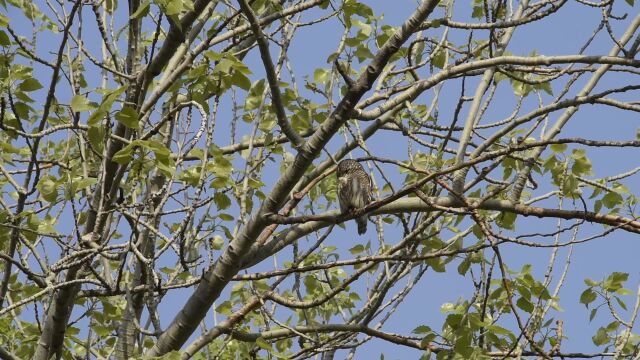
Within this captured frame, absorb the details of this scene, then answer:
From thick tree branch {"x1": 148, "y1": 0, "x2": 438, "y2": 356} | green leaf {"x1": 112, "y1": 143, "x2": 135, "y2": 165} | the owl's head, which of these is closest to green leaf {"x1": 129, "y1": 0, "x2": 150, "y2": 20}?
green leaf {"x1": 112, "y1": 143, "x2": 135, "y2": 165}

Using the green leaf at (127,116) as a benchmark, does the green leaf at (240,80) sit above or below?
above

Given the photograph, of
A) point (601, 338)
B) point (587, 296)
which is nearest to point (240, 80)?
point (587, 296)

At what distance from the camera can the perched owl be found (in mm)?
6395

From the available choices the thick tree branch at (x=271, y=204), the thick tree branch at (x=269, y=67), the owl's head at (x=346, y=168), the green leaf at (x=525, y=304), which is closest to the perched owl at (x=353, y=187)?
the owl's head at (x=346, y=168)

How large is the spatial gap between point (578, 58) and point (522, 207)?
0.93 meters

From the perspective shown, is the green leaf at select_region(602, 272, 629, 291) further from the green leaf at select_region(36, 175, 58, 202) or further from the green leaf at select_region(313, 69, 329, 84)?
the green leaf at select_region(36, 175, 58, 202)

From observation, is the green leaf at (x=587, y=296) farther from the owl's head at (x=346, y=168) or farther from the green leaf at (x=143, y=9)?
the green leaf at (x=143, y=9)

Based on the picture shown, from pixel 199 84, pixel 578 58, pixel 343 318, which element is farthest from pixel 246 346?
pixel 578 58

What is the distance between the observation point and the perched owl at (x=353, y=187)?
6.39 metres

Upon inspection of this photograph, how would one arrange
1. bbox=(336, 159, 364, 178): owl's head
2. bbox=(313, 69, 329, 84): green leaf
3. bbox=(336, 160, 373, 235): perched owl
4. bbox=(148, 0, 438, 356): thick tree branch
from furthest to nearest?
bbox=(336, 159, 364, 178): owl's head, bbox=(336, 160, 373, 235): perched owl, bbox=(313, 69, 329, 84): green leaf, bbox=(148, 0, 438, 356): thick tree branch

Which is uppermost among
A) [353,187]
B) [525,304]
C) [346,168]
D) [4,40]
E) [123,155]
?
[346,168]

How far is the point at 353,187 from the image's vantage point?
6461 mm

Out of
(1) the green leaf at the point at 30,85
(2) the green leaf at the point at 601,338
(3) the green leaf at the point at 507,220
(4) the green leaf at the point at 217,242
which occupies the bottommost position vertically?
(2) the green leaf at the point at 601,338

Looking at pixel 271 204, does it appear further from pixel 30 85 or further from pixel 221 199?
pixel 30 85
